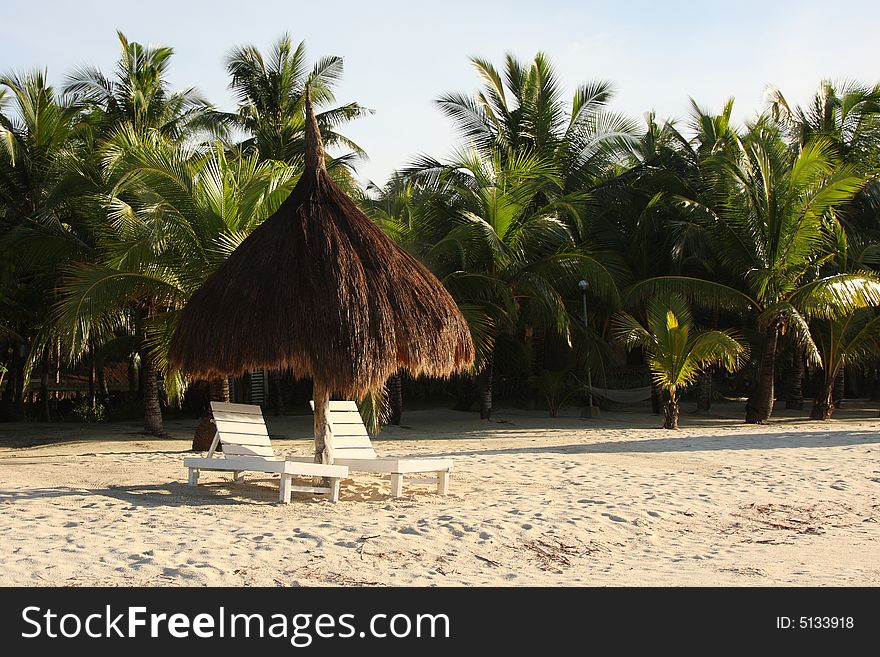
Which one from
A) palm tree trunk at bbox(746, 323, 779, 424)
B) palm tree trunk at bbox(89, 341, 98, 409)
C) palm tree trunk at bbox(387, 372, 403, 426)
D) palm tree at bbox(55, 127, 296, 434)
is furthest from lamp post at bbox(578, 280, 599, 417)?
palm tree trunk at bbox(89, 341, 98, 409)

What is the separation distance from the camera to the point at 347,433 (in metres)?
8.70

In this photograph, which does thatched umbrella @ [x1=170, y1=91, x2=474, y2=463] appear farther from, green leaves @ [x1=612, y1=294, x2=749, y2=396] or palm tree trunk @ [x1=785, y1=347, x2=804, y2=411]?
palm tree trunk @ [x1=785, y1=347, x2=804, y2=411]

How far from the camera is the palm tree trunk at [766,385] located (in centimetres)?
1602

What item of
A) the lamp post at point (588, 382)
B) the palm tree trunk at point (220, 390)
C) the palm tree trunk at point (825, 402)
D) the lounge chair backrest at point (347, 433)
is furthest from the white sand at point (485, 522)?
the lamp post at point (588, 382)

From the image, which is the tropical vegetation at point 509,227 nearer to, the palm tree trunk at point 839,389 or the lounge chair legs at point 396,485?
the palm tree trunk at point 839,389

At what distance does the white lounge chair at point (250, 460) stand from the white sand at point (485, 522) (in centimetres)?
18

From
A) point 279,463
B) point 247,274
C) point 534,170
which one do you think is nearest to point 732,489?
point 279,463

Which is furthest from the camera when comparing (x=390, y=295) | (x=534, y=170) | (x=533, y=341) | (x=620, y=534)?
(x=533, y=341)

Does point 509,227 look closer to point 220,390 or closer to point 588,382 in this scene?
point 588,382

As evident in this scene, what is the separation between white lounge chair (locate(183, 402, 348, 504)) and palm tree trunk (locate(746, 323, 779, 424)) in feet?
33.4

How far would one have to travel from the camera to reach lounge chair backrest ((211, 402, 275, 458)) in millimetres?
8164
